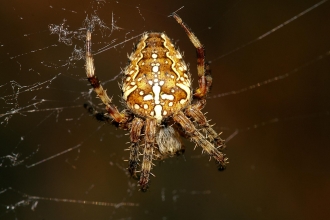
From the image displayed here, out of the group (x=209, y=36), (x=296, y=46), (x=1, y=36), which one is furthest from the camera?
(x=296, y=46)

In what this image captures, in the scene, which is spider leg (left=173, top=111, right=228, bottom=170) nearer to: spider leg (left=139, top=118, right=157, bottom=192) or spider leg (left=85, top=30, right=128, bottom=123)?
spider leg (left=139, top=118, right=157, bottom=192)

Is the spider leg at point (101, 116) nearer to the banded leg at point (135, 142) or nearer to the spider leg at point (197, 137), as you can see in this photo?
the banded leg at point (135, 142)

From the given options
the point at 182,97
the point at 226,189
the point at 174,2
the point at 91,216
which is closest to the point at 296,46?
the point at 174,2

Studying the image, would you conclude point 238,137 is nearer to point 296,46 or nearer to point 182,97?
point 296,46

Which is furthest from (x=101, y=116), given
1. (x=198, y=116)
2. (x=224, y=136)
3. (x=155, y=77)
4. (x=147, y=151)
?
(x=224, y=136)

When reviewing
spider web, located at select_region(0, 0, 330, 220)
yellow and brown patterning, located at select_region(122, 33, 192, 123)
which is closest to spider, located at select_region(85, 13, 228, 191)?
yellow and brown patterning, located at select_region(122, 33, 192, 123)

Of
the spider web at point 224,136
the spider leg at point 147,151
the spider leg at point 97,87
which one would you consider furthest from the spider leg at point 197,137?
the spider web at point 224,136
